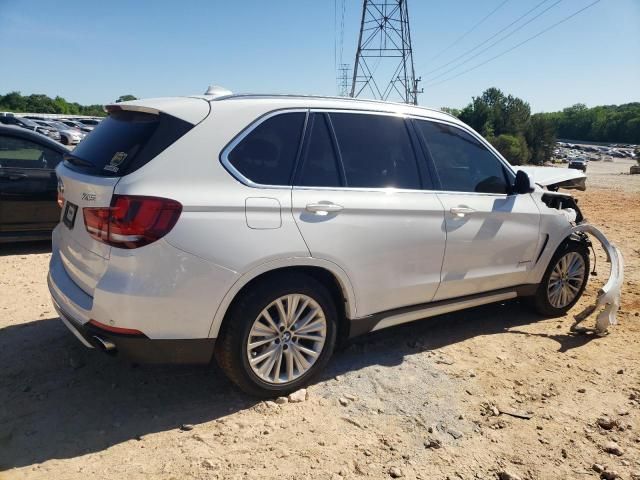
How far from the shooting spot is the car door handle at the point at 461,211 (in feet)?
12.4

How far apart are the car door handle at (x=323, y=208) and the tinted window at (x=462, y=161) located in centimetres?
110


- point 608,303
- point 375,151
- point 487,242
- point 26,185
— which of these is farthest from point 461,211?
point 26,185

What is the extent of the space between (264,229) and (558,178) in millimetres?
3767

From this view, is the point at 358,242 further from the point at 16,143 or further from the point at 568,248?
the point at 16,143

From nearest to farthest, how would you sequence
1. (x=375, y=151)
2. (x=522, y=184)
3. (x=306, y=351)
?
(x=306, y=351), (x=375, y=151), (x=522, y=184)

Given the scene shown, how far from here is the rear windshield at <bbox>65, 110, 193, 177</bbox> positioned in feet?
9.14

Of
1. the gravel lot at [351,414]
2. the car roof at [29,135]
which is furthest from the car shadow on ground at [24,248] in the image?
the gravel lot at [351,414]

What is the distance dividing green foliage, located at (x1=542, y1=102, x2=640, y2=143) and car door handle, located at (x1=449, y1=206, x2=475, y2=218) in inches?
5799

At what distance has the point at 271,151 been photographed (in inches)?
122

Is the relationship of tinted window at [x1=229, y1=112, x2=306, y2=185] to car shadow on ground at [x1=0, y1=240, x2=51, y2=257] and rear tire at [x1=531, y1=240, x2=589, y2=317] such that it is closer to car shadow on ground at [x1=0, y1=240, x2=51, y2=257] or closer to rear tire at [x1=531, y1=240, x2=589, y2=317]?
rear tire at [x1=531, y1=240, x2=589, y2=317]

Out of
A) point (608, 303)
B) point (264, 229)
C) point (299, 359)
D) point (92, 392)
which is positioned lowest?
point (92, 392)

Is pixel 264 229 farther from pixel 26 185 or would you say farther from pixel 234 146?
pixel 26 185

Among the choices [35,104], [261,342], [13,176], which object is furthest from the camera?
[35,104]

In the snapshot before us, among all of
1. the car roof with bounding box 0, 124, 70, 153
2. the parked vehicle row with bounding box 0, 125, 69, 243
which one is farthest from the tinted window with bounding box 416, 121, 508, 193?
the parked vehicle row with bounding box 0, 125, 69, 243
